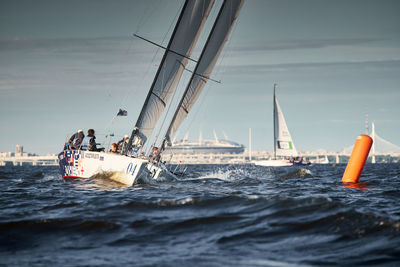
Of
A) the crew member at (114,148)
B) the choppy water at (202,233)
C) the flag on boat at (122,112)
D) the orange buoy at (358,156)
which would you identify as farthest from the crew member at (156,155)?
the choppy water at (202,233)

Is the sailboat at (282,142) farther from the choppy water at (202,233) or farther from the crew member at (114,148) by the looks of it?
the choppy water at (202,233)

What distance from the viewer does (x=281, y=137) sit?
53.6 meters

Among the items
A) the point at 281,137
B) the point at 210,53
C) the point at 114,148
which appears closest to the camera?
the point at 114,148

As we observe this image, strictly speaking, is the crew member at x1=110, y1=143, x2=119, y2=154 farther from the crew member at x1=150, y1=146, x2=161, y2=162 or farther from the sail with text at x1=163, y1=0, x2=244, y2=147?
the sail with text at x1=163, y1=0, x2=244, y2=147

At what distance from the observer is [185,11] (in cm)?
1584

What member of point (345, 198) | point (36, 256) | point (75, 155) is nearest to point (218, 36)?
point (75, 155)

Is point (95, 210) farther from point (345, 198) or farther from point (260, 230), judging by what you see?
point (345, 198)

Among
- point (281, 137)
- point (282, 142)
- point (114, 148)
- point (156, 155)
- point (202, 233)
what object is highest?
point (281, 137)

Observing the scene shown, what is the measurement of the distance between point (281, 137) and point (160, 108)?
3892 centimetres

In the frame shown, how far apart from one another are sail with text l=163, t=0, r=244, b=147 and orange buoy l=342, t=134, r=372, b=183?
6528mm

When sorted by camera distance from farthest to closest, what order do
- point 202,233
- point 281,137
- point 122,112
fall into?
A: point 281,137, point 122,112, point 202,233

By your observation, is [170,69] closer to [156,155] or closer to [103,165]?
[156,155]

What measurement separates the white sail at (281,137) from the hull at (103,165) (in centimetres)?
3791

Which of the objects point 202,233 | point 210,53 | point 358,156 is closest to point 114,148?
point 210,53
